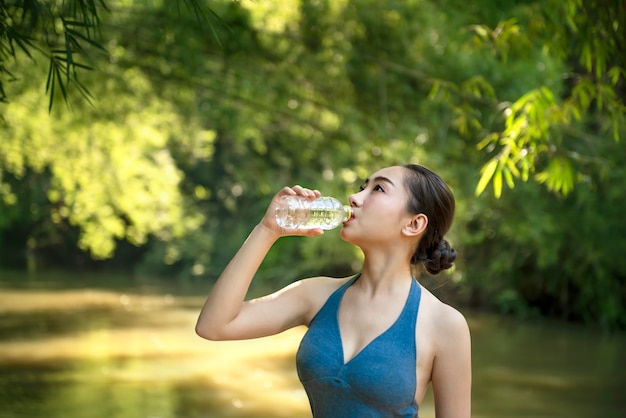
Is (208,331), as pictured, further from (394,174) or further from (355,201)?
(394,174)

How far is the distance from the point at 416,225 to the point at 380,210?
0.11 m

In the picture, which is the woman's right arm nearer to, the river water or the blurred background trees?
the blurred background trees

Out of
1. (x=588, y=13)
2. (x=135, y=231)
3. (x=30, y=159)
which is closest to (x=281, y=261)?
(x=135, y=231)

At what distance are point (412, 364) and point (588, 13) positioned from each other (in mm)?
2510

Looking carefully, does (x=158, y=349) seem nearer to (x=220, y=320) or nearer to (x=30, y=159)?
(x=30, y=159)

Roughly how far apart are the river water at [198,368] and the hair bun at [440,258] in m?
6.10

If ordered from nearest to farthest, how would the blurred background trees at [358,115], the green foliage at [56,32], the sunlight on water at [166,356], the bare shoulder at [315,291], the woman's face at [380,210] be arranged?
the woman's face at [380,210] < the bare shoulder at [315,291] < the green foliage at [56,32] < the blurred background trees at [358,115] < the sunlight on water at [166,356]

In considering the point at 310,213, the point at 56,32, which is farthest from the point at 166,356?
the point at 310,213

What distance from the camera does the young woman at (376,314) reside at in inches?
92.3

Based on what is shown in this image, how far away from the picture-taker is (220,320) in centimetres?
252

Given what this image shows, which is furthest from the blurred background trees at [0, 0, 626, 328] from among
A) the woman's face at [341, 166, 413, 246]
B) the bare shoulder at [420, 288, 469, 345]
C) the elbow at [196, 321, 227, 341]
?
the elbow at [196, 321, 227, 341]

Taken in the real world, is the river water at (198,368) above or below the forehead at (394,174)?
below

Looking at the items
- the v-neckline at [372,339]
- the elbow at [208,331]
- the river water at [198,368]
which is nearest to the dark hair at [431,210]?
the v-neckline at [372,339]

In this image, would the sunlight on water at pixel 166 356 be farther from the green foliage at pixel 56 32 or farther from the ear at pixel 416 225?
the ear at pixel 416 225
